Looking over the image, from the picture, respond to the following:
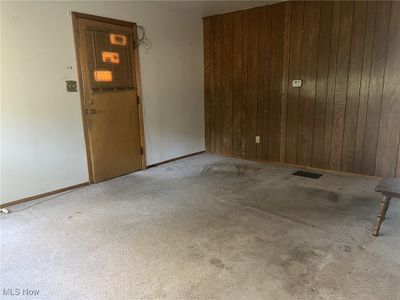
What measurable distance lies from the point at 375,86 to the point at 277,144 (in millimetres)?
1499

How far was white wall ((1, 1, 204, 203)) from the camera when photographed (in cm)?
295

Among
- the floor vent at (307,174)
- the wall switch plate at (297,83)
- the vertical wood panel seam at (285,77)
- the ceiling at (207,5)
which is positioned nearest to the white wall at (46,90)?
the ceiling at (207,5)

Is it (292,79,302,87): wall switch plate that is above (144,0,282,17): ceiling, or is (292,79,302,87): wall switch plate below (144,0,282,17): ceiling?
below

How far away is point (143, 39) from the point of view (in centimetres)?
411

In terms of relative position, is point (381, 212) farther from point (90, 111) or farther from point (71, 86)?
point (71, 86)

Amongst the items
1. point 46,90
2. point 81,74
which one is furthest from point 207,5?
point 46,90

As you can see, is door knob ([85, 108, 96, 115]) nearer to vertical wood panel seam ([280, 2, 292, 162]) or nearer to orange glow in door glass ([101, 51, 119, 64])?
orange glow in door glass ([101, 51, 119, 64])

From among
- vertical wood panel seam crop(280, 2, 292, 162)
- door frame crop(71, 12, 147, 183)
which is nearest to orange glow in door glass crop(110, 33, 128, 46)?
door frame crop(71, 12, 147, 183)

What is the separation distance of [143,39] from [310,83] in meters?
2.40

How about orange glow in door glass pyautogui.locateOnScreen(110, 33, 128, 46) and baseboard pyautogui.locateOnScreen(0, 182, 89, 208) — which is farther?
orange glow in door glass pyautogui.locateOnScreen(110, 33, 128, 46)

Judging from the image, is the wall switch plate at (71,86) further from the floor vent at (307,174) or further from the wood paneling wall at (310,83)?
the floor vent at (307,174)

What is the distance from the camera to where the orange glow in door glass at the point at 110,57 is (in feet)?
12.0

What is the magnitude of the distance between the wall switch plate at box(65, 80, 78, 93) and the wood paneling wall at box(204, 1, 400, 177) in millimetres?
2417

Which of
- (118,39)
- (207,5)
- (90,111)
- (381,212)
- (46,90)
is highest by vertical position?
(207,5)
